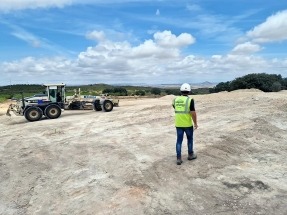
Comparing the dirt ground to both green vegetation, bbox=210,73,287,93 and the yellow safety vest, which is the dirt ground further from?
green vegetation, bbox=210,73,287,93

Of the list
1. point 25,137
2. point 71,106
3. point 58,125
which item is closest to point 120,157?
point 25,137

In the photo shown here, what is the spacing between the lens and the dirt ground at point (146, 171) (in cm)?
795

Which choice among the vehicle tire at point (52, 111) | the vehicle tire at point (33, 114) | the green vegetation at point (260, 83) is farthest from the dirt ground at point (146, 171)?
the green vegetation at point (260, 83)

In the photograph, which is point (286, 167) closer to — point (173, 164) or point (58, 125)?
point (173, 164)

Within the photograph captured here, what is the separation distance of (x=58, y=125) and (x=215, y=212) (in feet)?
42.8

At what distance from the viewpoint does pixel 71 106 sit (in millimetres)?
25422

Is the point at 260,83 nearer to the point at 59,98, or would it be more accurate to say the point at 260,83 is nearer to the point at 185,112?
the point at 59,98

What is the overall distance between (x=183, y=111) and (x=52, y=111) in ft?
47.9

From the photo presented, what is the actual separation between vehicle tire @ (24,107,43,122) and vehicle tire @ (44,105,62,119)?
1.51 feet

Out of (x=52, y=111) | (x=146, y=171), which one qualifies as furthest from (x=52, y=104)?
(x=146, y=171)

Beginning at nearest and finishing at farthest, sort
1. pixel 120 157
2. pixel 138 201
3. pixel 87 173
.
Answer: pixel 138 201 → pixel 87 173 → pixel 120 157

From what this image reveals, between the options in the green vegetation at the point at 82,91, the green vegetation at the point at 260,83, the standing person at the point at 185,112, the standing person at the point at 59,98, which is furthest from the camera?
the green vegetation at the point at 260,83

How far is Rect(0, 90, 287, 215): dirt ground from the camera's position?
26.1 feet

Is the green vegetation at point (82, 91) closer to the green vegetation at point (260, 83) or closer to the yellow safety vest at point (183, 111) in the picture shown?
the green vegetation at point (260, 83)
